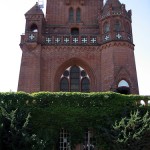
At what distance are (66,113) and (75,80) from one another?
9309mm

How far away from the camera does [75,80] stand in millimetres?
33875

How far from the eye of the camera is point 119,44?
1270 inches

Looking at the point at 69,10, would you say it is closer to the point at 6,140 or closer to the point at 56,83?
the point at 56,83

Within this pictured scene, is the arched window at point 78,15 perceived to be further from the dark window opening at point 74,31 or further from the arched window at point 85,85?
the arched window at point 85,85

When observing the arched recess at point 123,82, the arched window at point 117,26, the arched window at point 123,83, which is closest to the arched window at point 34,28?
the arched window at point 117,26

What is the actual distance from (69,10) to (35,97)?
15636mm

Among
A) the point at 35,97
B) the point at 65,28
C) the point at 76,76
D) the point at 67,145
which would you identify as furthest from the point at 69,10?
the point at 67,145

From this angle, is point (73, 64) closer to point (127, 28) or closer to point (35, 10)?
point (127, 28)

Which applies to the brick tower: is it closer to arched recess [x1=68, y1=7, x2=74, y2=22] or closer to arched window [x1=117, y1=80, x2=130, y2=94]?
arched window [x1=117, y1=80, x2=130, y2=94]

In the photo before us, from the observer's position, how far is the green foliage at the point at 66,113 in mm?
23453

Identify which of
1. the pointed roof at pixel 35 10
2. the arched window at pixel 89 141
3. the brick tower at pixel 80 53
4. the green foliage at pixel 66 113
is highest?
the pointed roof at pixel 35 10

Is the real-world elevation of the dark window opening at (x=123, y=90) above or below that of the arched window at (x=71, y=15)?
below

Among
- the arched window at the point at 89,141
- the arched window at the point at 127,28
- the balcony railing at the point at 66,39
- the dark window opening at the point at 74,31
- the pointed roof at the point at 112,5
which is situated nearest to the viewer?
the arched window at the point at 89,141

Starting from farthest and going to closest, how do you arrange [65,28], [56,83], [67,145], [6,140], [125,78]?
[65,28], [56,83], [125,78], [67,145], [6,140]
